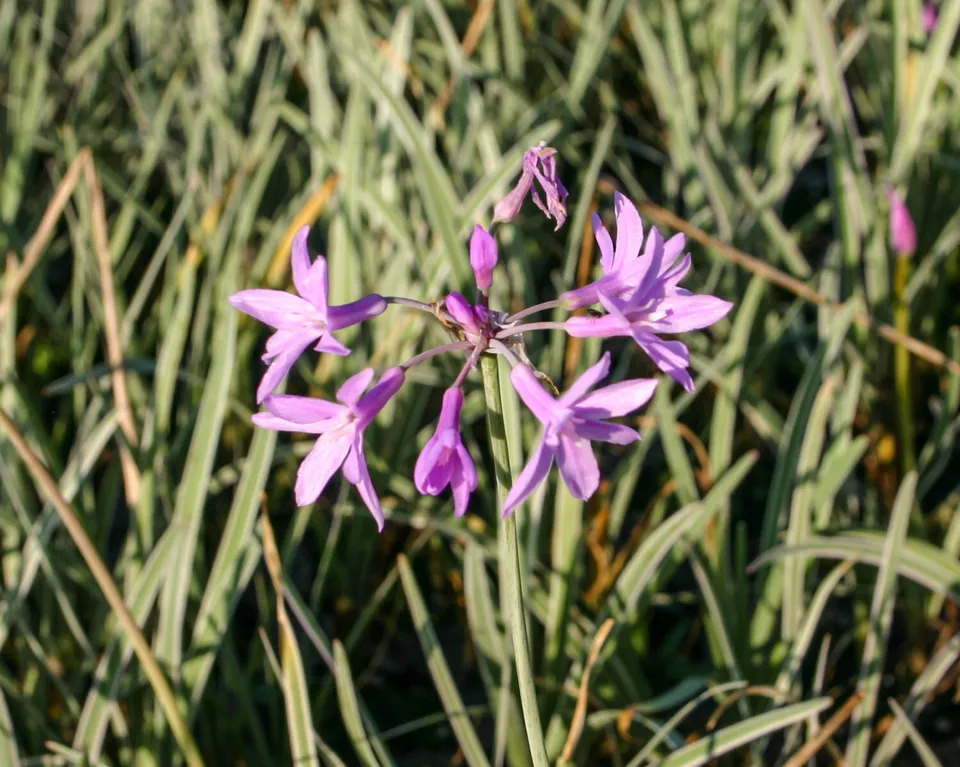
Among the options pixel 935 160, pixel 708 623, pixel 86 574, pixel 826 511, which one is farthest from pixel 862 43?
pixel 86 574

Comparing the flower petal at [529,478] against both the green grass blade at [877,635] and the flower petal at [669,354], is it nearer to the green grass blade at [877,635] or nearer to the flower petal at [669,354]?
the flower petal at [669,354]

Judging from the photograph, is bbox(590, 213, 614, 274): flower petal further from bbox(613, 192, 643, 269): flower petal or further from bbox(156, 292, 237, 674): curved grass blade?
bbox(156, 292, 237, 674): curved grass blade

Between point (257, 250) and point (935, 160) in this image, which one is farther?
point (257, 250)

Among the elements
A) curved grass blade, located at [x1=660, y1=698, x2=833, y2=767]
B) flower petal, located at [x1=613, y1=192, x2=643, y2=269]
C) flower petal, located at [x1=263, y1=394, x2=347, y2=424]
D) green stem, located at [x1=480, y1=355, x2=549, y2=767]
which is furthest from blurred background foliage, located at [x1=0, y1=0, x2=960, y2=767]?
flower petal, located at [x1=613, y1=192, x2=643, y2=269]

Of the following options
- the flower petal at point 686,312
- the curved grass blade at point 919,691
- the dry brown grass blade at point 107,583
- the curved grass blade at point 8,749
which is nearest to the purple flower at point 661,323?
the flower petal at point 686,312

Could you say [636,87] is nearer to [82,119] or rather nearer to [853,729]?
[82,119]

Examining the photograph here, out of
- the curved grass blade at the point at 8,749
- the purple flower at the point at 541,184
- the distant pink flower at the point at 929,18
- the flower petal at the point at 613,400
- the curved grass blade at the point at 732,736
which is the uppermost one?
the distant pink flower at the point at 929,18
